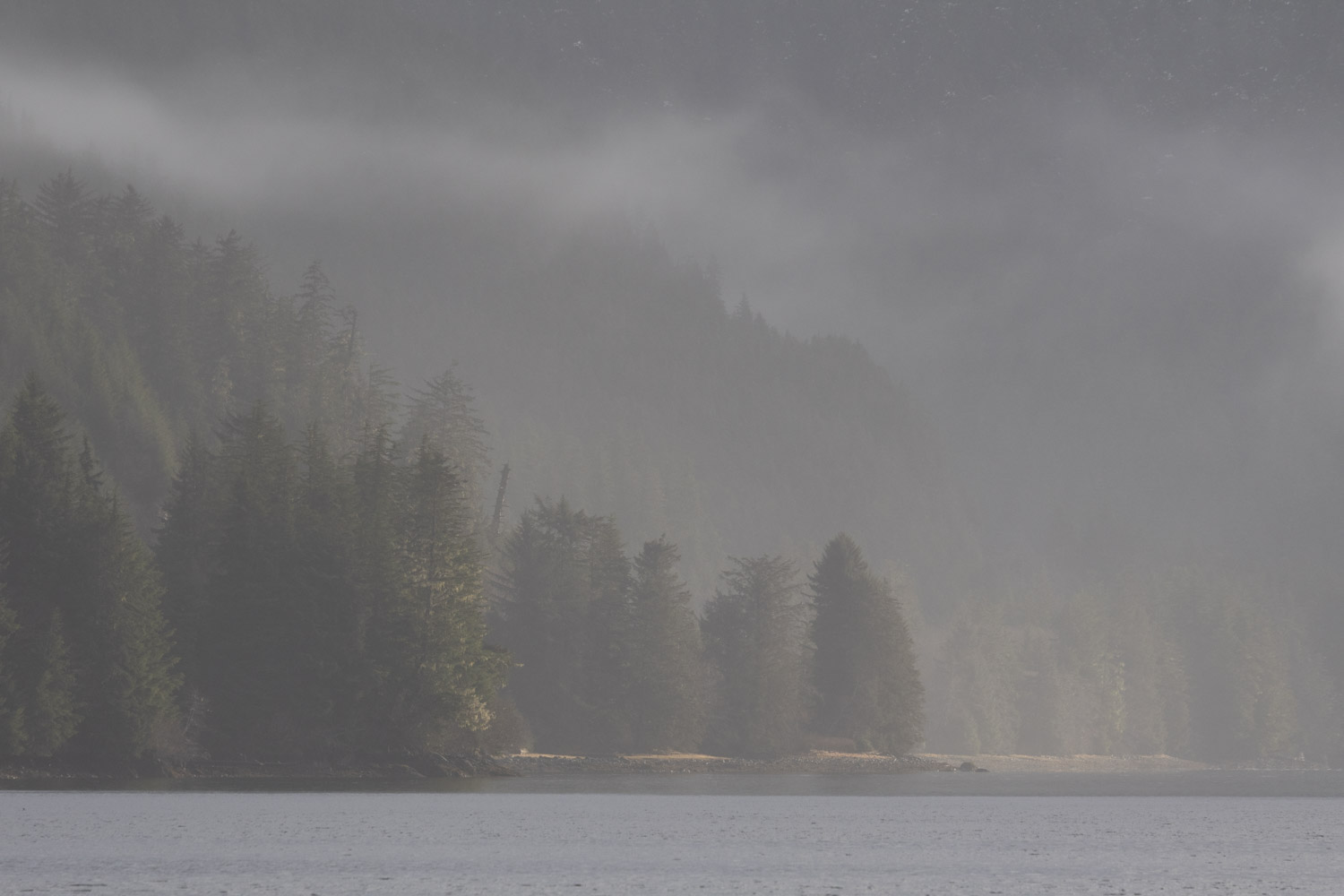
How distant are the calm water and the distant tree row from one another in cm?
4453

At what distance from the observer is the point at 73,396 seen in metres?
114

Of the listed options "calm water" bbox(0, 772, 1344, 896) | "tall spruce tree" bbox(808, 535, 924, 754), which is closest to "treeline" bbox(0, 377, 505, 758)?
"calm water" bbox(0, 772, 1344, 896)

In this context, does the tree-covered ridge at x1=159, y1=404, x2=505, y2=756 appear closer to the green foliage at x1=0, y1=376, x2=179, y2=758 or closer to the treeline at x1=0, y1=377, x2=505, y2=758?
the treeline at x1=0, y1=377, x2=505, y2=758

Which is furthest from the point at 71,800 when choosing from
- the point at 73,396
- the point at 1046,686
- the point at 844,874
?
the point at 1046,686

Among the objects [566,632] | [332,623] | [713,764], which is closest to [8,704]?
[332,623]

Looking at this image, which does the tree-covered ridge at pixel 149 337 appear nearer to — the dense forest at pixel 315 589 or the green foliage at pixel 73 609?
the dense forest at pixel 315 589

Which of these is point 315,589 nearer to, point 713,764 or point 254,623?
point 254,623

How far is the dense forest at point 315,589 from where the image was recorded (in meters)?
66.8

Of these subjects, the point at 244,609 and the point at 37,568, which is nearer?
the point at 37,568

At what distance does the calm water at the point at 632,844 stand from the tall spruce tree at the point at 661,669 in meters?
45.3

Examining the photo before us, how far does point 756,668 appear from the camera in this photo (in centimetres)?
11925

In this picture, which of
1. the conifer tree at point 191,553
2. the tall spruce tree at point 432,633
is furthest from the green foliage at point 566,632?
the conifer tree at point 191,553

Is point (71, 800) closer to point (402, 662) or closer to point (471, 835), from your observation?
point (471, 835)

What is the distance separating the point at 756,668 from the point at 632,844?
83753 millimetres
